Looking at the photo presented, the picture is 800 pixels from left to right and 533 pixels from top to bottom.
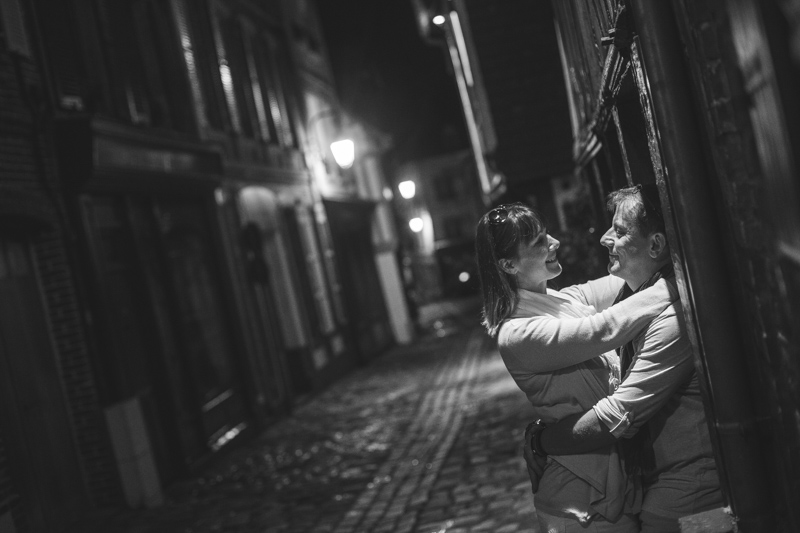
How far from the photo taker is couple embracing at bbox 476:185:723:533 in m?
2.75

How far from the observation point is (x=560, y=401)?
2.99 m

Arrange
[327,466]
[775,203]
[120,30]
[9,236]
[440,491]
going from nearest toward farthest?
[775,203] → [440,491] → [9,236] → [327,466] → [120,30]

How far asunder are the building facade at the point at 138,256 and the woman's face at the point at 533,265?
18.3 feet

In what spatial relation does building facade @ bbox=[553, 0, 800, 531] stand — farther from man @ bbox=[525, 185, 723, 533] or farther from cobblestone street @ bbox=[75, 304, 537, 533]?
cobblestone street @ bbox=[75, 304, 537, 533]

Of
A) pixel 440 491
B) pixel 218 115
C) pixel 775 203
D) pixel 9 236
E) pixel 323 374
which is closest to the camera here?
pixel 775 203

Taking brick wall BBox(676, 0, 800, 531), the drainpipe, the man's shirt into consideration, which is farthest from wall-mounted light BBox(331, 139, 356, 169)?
brick wall BBox(676, 0, 800, 531)

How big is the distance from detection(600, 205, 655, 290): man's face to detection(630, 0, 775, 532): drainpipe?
41cm

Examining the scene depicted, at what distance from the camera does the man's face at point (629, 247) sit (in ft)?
9.57

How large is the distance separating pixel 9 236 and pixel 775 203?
7648 mm

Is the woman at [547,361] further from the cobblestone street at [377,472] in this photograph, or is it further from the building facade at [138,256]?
the building facade at [138,256]

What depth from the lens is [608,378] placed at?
309cm

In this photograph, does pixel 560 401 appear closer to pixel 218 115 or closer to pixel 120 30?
pixel 120 30

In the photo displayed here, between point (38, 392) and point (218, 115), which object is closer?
point (38, 392)

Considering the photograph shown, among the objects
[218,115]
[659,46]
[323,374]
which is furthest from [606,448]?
[323,374]
